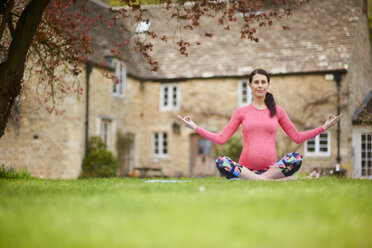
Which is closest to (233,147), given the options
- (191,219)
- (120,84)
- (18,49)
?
(120,84)

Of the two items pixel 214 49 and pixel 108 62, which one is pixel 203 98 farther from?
pixel 108 62

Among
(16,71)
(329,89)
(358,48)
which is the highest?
(358,48)

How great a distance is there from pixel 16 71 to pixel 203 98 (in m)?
18.3

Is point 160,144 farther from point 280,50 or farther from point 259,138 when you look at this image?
point 259,138

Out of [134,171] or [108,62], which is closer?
[108,62]

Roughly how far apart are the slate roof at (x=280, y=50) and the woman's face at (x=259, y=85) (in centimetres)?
1643

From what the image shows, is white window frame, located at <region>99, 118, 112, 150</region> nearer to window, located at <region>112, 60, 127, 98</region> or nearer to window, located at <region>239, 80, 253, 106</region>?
window, located at <region>112, 60, 127, 98</region>

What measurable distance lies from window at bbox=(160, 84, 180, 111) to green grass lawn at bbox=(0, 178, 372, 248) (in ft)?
69.8

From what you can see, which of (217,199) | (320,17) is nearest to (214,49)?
(320,17)

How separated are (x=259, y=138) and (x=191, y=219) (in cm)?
430

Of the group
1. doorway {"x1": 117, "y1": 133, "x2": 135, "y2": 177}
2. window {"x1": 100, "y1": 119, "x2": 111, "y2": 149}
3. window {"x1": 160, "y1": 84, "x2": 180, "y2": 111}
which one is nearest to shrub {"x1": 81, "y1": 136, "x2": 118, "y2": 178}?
window {"x1": 100, "y1": 119, "x2": 111, "y2": 149}

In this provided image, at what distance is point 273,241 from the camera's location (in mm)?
3893

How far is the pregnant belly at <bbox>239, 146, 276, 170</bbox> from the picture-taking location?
28.1 feet

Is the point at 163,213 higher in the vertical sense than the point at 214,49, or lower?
lower
